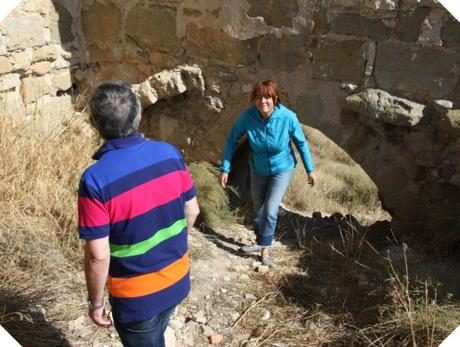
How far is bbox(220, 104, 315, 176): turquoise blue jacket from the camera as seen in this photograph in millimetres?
3678

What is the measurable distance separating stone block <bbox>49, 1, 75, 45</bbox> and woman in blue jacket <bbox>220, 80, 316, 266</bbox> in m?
2.37

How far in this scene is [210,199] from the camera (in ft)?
15.8

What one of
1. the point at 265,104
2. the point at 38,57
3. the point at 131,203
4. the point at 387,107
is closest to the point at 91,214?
the point at 131,203

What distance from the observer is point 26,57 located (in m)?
4.94

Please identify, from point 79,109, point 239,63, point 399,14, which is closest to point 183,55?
point 239,63

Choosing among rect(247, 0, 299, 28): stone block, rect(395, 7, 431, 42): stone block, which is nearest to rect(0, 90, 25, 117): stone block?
rect(247, 0, 299, 28): stone block

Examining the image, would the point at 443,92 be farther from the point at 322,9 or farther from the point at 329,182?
the point at 329,182

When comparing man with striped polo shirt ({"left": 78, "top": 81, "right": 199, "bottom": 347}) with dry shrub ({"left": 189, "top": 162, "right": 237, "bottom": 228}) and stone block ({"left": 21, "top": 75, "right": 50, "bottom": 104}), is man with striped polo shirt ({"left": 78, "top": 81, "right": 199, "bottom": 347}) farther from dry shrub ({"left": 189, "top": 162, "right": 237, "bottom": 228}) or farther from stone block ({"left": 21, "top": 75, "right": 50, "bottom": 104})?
stone block ({"left": 21, "top": 75, "right": 50, "bottom": 104})

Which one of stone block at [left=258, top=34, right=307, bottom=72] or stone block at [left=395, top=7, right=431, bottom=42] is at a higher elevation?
stone block at [left=395, top=7, right=431, bottom=42]

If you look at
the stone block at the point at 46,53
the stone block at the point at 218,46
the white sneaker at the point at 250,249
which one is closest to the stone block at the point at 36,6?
the stone block at the point at 46,53

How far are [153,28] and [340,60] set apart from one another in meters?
1.85

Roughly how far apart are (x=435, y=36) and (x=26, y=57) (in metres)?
3.56

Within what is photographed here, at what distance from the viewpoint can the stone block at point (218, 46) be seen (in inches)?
174

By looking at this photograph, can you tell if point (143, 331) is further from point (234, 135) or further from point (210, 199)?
point (210, 199)
